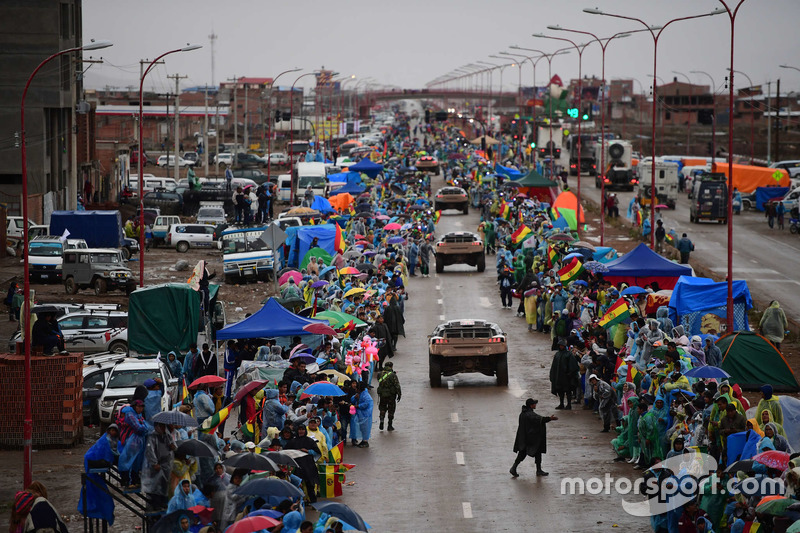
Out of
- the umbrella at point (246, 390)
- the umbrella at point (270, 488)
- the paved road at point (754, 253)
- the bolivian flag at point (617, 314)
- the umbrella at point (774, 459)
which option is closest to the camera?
the umbrella at point (270, 488)

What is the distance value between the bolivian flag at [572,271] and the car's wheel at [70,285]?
1474 cm

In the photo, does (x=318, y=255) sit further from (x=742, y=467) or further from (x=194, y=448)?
(x=742, y=467)

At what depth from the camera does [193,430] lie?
635 inches

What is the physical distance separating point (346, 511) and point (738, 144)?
143 metres

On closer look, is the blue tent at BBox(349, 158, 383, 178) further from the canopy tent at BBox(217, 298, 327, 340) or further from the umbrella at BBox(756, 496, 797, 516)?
the umbrella at BBox(756, 496, 797, 516)

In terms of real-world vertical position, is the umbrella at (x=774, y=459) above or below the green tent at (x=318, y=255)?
below

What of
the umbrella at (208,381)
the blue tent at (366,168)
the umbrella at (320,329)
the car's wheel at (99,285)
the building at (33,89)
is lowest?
the car's wheel at (99,285)

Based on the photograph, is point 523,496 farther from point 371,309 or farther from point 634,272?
point 634,272

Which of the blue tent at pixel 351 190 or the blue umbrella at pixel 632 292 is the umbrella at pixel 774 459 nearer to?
the blue umbrella at pixel 632 292

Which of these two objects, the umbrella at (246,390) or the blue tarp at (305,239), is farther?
the blue tarp at (305,239)

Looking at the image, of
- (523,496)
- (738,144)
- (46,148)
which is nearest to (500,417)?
(523,496)

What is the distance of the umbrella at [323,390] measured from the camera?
19148 millimetres

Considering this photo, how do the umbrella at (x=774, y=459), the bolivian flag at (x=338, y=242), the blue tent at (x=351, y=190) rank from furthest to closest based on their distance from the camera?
1. the blue tent at (x=351, y=190)
2. the bolivian flag at (x=338, y=242)
3. the umbrella at (x=774, y=459)

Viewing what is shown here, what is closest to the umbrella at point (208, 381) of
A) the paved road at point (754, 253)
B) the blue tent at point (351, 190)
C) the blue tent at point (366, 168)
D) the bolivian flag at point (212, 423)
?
the bolivian flag at point (212, 423)
